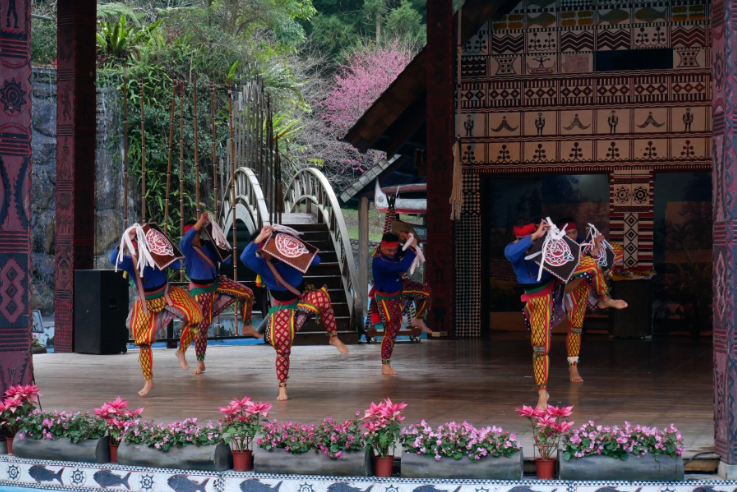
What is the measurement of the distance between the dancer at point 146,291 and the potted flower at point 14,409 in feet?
6.36

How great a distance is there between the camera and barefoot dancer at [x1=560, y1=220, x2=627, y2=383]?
956 centimetres

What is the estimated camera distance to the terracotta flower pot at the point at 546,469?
5.93m

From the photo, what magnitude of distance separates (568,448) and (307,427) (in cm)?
143

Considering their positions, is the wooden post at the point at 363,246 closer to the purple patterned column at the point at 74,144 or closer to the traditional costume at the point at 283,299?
the purple patterned column at the point at 74,144

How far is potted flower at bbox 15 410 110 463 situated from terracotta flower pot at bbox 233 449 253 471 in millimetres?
819

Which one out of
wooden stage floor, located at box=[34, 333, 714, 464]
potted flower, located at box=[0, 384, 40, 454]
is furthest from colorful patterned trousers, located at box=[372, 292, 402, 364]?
potted flower, located at box=[0, 384, 40, 454]

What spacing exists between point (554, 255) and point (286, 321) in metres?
2.18

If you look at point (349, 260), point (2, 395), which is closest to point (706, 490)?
point (2, 395)

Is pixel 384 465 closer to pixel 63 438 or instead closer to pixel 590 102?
pixel 63 438

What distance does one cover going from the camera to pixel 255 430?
6180mm

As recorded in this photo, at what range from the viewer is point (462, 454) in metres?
5.95

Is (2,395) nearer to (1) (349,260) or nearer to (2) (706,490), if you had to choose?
(2) (706,490)

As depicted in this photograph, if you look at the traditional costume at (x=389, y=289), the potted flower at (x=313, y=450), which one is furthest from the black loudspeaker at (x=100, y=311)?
the potted flower at (x=313, y=450)

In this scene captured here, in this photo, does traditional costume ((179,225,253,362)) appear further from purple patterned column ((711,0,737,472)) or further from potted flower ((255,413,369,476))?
purple patterned column ((711,0,737,472))
